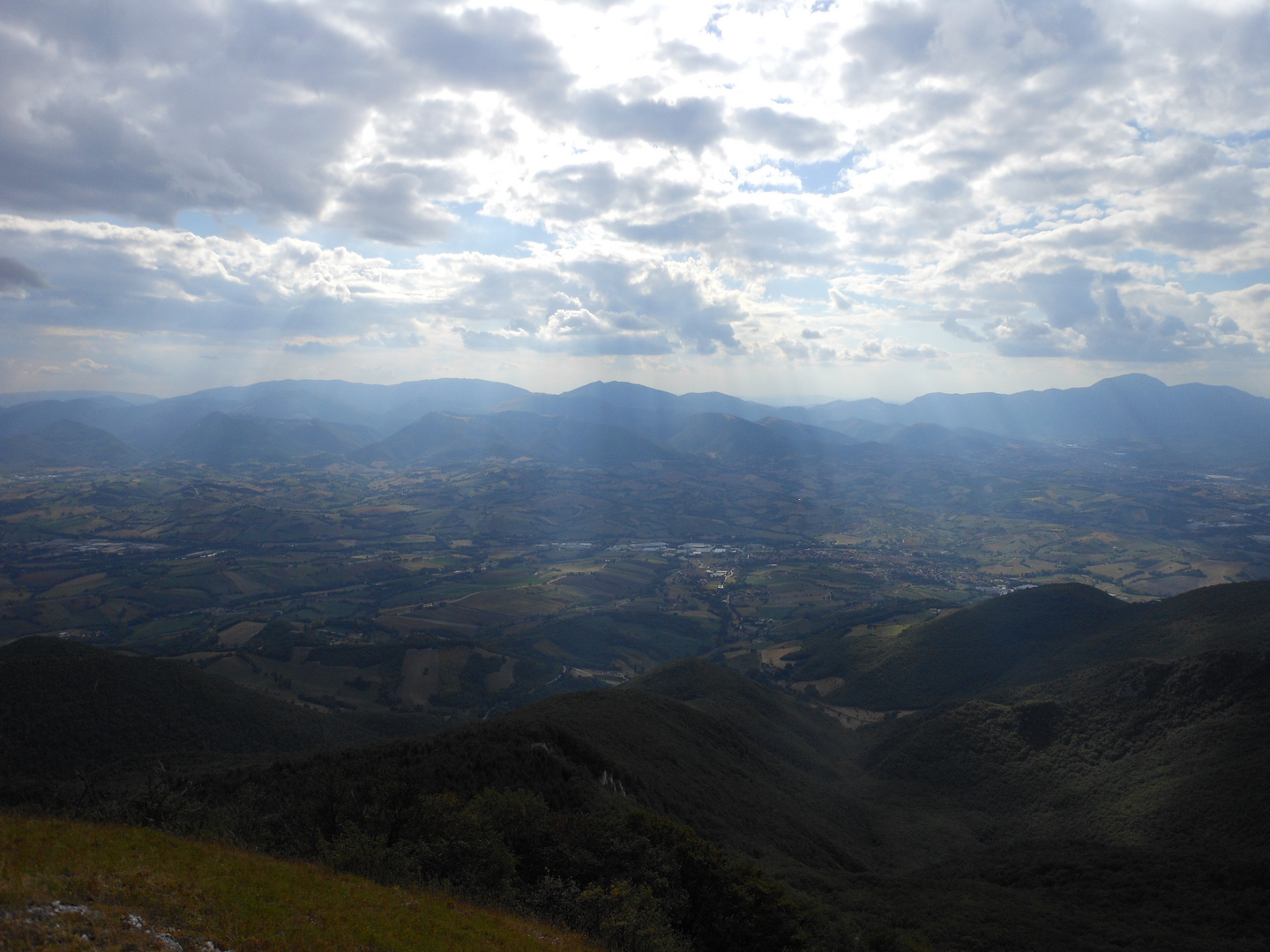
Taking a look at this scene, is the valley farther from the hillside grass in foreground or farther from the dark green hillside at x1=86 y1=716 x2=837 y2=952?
the hillside grass in foreground

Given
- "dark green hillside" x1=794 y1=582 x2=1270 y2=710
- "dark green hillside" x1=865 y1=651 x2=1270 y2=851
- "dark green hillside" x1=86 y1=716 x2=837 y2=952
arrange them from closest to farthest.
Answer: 1. "dark green hillside" x1=86 y1=716 x2=837 y2=952
2. "dark green hillside" x1=865 y1=651 x2=1270 y2=851
3. "dark green hillside" x1=794 y1=582 x2=1270 y2=710

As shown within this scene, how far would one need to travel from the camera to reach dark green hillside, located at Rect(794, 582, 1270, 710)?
83562mm

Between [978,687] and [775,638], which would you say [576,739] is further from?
[775,638]

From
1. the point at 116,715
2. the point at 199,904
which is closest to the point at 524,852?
the point at 199,904

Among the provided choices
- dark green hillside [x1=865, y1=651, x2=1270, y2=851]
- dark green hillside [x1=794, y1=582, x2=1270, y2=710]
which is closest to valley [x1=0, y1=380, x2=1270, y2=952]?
dark green hillside [x1=865, y1=651, x2=1270, y2=851]

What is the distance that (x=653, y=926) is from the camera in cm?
2023

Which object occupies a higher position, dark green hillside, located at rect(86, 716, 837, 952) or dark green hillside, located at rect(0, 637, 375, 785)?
dark green hillside, located at rect(86, 716, 837, 952)

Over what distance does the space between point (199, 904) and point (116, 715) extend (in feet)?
241

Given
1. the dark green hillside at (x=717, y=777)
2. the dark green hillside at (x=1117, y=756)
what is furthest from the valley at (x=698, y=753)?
the dark green hillside at (x=717, y=777)

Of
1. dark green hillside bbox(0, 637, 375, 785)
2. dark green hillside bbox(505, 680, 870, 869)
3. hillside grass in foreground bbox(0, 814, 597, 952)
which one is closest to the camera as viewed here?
hillside grass in foreground bbox(0, 814, 597, 952)

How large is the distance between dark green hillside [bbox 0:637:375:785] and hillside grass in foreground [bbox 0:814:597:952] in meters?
56.5

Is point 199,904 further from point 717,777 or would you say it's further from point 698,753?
point 698,753

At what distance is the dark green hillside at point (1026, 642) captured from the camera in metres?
83.6

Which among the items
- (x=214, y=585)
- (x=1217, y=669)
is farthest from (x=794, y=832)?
(x=214, y=585)
